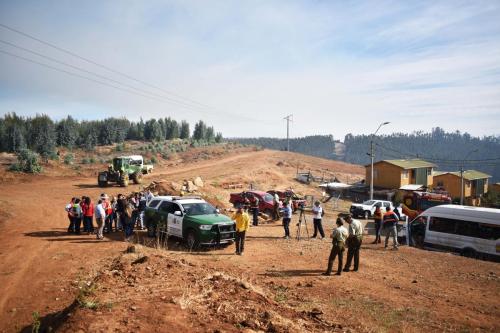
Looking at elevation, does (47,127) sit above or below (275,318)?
above

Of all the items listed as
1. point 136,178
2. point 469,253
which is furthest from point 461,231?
point 136,178

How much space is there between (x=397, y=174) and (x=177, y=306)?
42589 millimetres

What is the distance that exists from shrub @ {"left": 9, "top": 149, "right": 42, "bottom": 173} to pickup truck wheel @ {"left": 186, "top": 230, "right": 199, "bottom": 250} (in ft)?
→ 105

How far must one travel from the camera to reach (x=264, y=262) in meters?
12.9

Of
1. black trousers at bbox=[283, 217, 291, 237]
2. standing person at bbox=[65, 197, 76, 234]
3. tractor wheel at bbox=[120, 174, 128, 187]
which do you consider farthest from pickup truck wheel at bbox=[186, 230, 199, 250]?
tractor wheel at bbox=[120, 174, 128, 187]

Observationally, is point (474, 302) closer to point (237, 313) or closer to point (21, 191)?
point (237, 313)

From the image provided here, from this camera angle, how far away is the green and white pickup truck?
14.1 metres

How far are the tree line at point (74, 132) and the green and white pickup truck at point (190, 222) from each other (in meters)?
36.7

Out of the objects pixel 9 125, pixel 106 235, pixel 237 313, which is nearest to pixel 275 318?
pixel 237 313

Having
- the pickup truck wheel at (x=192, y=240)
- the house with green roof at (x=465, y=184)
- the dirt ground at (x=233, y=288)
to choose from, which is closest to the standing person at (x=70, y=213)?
the dirt ground at (x=233, y=288)

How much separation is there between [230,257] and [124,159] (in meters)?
23.3

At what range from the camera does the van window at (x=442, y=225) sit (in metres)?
15.9

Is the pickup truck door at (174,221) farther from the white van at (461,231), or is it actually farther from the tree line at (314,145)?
the tree line at (314,145)

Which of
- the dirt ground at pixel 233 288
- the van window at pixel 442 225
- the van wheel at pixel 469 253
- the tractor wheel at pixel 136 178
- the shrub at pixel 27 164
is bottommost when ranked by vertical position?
the van wheel at pixel 469 253
